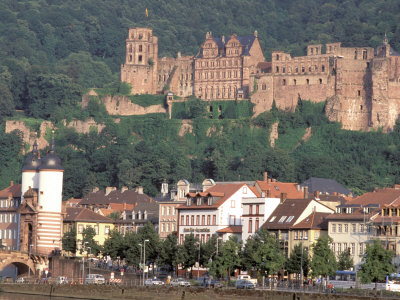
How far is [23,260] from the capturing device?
123 metres

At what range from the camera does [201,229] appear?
123375mm

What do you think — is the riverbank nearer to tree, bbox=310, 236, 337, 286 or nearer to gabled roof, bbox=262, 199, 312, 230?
tree, bbox=310, 236, 337, 286

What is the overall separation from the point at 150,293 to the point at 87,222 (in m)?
40.2

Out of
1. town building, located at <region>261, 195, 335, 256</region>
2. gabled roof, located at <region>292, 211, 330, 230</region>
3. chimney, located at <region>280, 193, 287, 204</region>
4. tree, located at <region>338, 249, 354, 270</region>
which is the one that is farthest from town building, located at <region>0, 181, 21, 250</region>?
tree, located at <region>338, 249, 354, 270</region>

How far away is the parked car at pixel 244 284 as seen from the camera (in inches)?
3824

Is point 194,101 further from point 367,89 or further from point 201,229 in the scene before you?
point 201,229

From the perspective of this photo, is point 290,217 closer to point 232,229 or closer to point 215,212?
point 232,229

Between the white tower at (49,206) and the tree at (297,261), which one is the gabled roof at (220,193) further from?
the tree at (297,261)

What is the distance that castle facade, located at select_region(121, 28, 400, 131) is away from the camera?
574 ft

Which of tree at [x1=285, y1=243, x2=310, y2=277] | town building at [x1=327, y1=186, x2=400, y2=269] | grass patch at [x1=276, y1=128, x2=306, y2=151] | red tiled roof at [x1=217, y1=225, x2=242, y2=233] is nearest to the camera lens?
tree at [x1=285, y1=243, x2=310, y2=277]

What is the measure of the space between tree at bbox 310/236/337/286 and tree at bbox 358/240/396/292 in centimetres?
414

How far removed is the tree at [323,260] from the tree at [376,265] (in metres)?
4.14

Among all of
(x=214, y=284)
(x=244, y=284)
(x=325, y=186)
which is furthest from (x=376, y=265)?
(x=325, y=186)

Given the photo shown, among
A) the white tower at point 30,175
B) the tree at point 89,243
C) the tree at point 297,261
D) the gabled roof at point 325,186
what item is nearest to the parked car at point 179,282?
the tree at point 297,261
